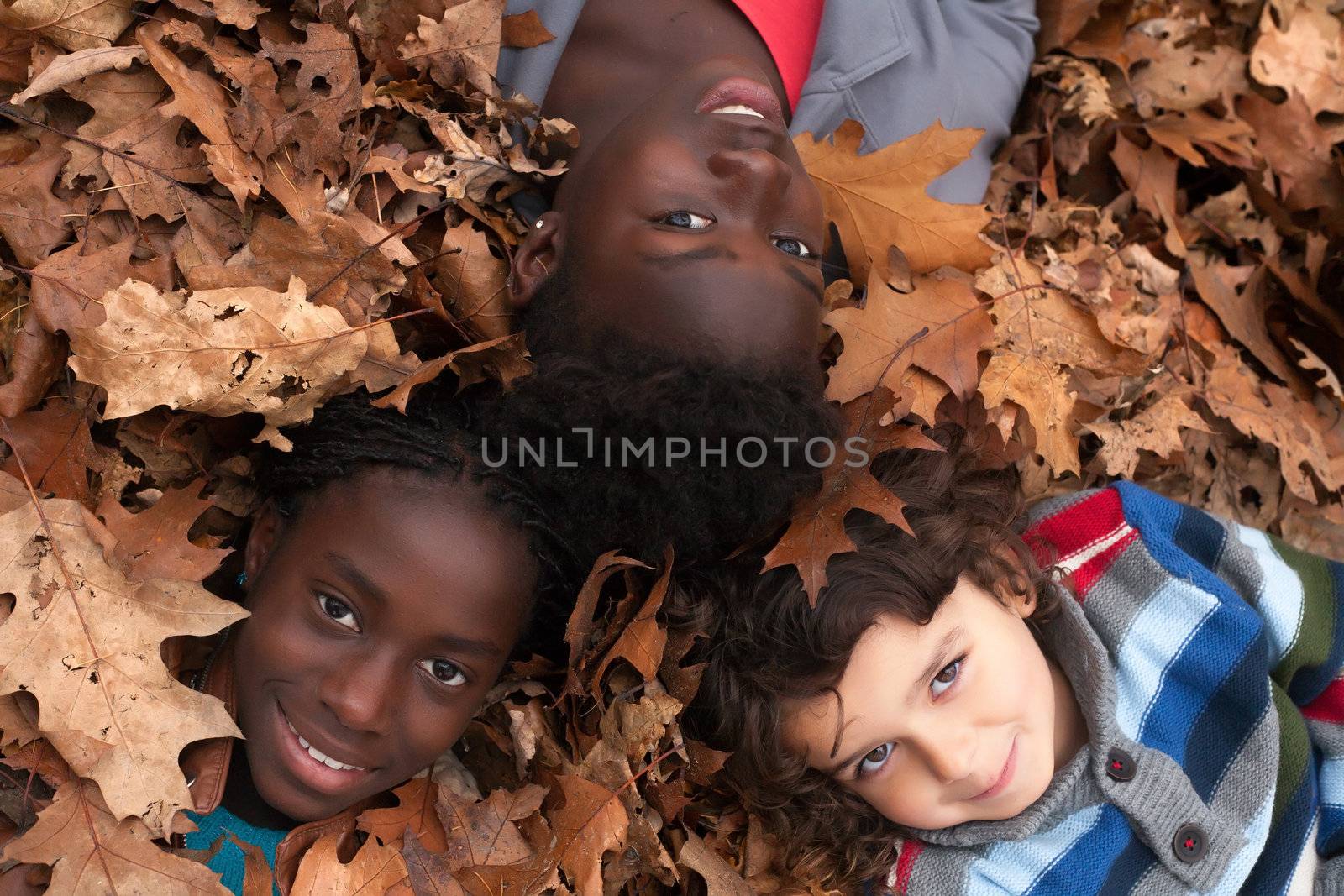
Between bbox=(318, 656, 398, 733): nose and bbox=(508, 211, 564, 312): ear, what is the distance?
894mm

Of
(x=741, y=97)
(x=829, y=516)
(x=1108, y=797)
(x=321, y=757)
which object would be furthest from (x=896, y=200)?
(x=321, y=757)

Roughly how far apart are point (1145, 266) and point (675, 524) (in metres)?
2.02

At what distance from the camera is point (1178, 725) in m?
2.80

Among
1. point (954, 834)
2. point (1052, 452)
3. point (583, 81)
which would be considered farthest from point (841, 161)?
point (954, 834)

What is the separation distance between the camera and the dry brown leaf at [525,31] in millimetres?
2748

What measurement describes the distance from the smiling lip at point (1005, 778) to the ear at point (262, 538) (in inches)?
69.7

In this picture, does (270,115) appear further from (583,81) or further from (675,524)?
(675,524)

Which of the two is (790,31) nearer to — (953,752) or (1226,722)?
(953,752)

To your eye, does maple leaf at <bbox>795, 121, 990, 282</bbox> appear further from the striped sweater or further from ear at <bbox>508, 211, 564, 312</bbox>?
the striped sweater

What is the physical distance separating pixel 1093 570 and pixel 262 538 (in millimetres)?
2150

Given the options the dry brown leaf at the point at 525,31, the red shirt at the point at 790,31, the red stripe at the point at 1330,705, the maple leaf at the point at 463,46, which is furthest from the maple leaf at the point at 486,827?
the red stripe at the point at 1330,705

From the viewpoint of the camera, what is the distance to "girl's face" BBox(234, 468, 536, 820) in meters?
2.35

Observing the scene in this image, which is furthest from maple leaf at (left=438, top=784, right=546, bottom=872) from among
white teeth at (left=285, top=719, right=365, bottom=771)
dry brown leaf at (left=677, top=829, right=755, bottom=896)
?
dry brown leaf at (left=677, top=829, right=755, bottom=896)

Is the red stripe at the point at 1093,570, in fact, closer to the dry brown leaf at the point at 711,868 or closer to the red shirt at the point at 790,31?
the dry brown leaf at the point at 711,868
